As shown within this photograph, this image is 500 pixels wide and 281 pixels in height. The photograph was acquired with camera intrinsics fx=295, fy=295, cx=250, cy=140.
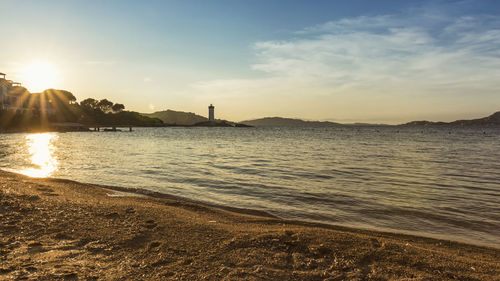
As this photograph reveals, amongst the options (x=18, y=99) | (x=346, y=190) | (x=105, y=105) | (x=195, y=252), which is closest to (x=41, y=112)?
(x=18, y=99)

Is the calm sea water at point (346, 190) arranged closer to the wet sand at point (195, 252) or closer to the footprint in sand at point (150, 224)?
the wet sand at point (195, 252)

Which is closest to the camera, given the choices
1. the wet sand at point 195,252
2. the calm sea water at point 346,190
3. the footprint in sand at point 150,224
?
the wet sand at point 195,252

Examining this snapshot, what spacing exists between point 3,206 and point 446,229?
1178 centimetres

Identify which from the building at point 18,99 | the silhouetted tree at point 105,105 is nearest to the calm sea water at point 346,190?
the building at point 18,99

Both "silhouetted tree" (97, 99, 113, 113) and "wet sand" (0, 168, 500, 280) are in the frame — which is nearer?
"wet sand" (0, 168, 500, 280)

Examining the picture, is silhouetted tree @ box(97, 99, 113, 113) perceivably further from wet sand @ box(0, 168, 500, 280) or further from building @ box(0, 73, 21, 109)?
wet sand @ box(0, 168, 500, 280)

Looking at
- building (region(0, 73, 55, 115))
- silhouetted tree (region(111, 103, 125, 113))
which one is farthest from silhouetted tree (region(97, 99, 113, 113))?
building (region(0, 73, 55, 115))

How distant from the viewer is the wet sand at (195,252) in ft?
14.4

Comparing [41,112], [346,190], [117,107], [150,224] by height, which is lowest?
[346,190]

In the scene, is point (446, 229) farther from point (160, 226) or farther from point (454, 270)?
point (160, 226)

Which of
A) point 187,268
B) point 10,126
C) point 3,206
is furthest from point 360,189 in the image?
point 10,126

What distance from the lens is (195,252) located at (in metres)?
5.17

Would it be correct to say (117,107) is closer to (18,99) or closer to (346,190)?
(18,99)

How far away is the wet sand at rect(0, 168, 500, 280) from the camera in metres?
4.39
